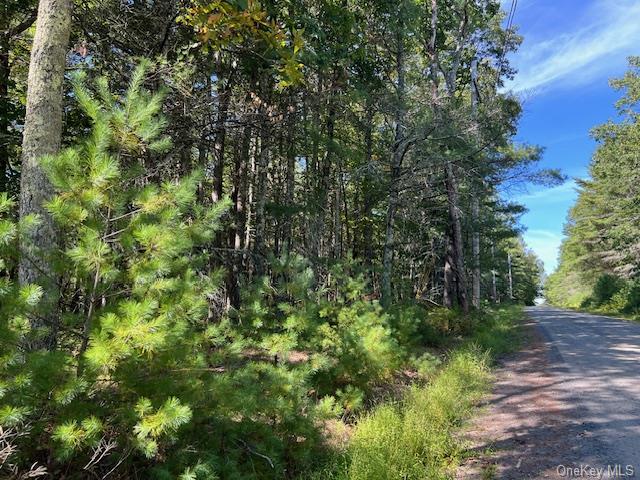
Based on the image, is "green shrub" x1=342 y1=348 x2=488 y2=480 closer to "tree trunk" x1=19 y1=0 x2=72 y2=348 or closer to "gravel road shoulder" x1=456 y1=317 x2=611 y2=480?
"gravel road shoulder" x1=456 y1=317 x2=611 y2=480

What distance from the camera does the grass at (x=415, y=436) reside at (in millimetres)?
4070

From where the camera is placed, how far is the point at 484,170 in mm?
12469

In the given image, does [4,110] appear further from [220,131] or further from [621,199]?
[621,199]

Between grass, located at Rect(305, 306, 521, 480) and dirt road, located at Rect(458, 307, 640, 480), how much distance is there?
269 mm

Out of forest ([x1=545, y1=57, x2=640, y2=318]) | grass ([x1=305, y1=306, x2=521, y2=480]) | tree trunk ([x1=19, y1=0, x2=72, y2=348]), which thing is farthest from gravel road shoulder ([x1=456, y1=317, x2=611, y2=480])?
forest ([x1=545, y1=57, x2=640, y2=318])

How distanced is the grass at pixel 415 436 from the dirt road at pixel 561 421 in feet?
0.88

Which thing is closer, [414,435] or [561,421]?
[414,435]

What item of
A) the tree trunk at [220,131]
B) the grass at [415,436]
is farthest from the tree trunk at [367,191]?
the grass at [415,436]

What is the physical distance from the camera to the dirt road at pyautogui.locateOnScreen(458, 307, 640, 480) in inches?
165

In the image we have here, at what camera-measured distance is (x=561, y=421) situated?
545 centimetres

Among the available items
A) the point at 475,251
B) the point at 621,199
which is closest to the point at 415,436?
the point at 475,251

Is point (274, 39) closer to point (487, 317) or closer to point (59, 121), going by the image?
point (59, 121)

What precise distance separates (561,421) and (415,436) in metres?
2.15

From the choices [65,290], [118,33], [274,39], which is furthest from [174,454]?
[118,33]
